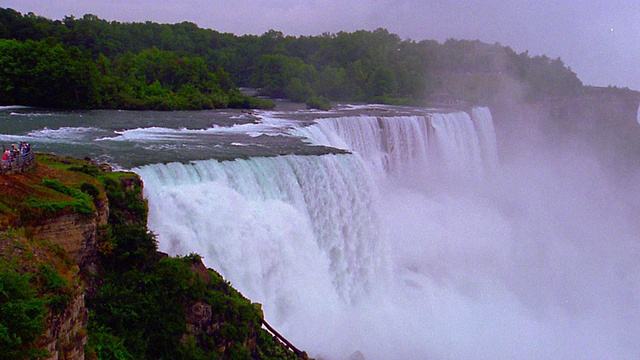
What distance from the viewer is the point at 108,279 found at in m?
7.93

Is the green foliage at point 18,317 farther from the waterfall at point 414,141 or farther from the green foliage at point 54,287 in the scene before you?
the waterfall at point 414,141

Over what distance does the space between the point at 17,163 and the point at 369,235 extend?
9265 millimetres

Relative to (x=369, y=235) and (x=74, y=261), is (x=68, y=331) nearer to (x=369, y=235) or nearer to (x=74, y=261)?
(x=74, y=261)

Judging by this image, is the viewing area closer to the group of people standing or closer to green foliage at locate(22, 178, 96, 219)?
the group of people standing

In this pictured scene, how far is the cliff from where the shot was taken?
574 centimetres

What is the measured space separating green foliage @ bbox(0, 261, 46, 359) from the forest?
19.8 m

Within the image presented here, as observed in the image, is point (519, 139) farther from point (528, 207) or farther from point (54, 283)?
point (54, 283)

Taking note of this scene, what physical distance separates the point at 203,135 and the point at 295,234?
6.77m

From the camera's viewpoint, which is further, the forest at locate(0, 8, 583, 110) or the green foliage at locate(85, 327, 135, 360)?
the forest at locate(0, 8, 583, 110)

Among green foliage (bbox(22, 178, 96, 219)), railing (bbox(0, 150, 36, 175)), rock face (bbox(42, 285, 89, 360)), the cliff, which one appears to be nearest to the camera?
rock face (bbox(42, 285, 89, 360))

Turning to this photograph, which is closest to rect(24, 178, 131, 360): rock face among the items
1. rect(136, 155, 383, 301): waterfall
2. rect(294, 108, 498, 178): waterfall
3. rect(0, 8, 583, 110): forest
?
rect(136, 155, 383, 301): waterfall

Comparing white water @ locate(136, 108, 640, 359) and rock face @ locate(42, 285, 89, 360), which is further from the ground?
rock face @ locate(42, 285, 89, 360)

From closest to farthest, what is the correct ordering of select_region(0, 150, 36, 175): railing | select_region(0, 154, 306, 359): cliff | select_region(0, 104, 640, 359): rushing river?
select_region(0, 154, 306, 359): cliff, select_region(0, 150, 36, 175): railing, select_region(0, 104, 640, 359): rushing river

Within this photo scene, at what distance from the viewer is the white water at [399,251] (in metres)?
11.4
